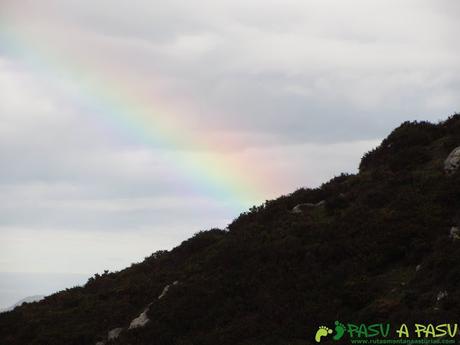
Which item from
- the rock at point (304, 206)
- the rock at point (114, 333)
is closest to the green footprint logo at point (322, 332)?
the rock at point (114, 333)

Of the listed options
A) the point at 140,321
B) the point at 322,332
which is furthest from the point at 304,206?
the point at 322,332

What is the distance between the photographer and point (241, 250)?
2405 cm

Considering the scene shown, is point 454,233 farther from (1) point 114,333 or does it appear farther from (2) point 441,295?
(1) point 114,333

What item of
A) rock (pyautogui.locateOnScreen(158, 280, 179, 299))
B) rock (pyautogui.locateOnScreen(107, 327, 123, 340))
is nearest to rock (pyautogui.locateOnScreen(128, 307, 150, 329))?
rock (pyautogui.locateOnScreen(107, 327, 123, 340))

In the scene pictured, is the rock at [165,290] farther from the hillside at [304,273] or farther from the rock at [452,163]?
the rock at [452,163]

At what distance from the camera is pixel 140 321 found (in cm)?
2220

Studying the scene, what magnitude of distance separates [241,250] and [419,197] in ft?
26.0

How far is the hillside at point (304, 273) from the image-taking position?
1675 centimetres

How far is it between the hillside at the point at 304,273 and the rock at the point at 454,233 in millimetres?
47

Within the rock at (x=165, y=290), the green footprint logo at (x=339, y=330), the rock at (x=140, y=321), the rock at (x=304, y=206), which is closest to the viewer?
the green footprint logo at (x=339, y=330)

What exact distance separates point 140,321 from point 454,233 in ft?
41.7

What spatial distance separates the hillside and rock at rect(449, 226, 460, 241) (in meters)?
0.05

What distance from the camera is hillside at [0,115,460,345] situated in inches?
659

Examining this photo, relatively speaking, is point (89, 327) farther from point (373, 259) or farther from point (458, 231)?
point (458, 231)
